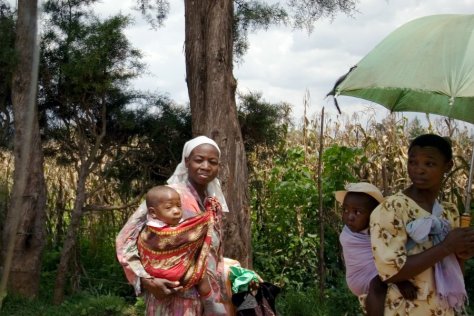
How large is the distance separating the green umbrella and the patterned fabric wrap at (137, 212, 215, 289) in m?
1.03

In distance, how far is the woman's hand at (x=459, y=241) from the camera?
9.30ft

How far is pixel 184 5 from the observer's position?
6688 mm

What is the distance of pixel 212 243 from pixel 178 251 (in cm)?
A: 25

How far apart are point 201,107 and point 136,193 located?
2.42m

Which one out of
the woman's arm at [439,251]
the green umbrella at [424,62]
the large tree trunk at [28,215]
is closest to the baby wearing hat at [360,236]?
the woman's arm at [439,251]

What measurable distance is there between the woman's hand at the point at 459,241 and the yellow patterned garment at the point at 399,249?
0.45 ft

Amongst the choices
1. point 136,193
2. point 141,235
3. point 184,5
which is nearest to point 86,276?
point 136,193

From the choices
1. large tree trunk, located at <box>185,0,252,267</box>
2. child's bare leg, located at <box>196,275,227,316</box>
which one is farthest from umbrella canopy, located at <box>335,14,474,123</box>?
large tree trunk, located at <box>185,0,252,267</box>

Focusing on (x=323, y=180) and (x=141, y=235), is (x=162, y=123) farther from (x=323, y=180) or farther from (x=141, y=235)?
(x=141, y=235)

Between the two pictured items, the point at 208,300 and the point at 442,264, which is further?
the point at 208,300

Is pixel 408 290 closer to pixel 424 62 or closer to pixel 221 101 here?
pixel 424 62

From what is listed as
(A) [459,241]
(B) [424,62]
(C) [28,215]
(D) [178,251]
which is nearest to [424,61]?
(B) [424,62]

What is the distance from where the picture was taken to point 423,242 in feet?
9.75

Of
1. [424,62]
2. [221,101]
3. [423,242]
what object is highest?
[221,101]
